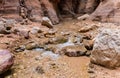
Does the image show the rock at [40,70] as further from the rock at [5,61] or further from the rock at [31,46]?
the rock at [31,46]

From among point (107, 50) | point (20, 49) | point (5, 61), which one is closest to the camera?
point (5, 61)

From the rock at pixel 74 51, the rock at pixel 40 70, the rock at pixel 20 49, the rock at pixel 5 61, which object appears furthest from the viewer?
the rock at pixel 20 49

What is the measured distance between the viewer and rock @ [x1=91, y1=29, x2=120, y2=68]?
17.0ft

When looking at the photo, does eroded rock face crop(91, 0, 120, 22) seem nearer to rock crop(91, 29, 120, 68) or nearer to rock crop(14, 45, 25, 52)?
rock crop(91, 29, 120, 68)

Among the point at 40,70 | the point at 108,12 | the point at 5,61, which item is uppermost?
the point at 108,12

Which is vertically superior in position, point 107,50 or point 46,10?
point 46,10

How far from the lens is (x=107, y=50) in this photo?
17.3 feet

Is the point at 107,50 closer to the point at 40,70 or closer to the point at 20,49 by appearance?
the point at 40,70

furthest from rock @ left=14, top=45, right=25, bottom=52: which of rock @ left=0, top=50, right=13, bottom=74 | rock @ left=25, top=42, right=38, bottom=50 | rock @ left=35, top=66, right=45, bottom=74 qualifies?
rock @ left=35, top=66, right=45, bottom=74

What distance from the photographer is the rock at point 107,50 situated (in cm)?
519

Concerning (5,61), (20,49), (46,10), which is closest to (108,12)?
(46,10)

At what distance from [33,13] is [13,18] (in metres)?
1.69

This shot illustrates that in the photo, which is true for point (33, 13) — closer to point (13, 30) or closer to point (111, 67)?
point (13, 30)

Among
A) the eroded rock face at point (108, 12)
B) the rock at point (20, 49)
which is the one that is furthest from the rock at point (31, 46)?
the eroded rock face at point (108, 12)
